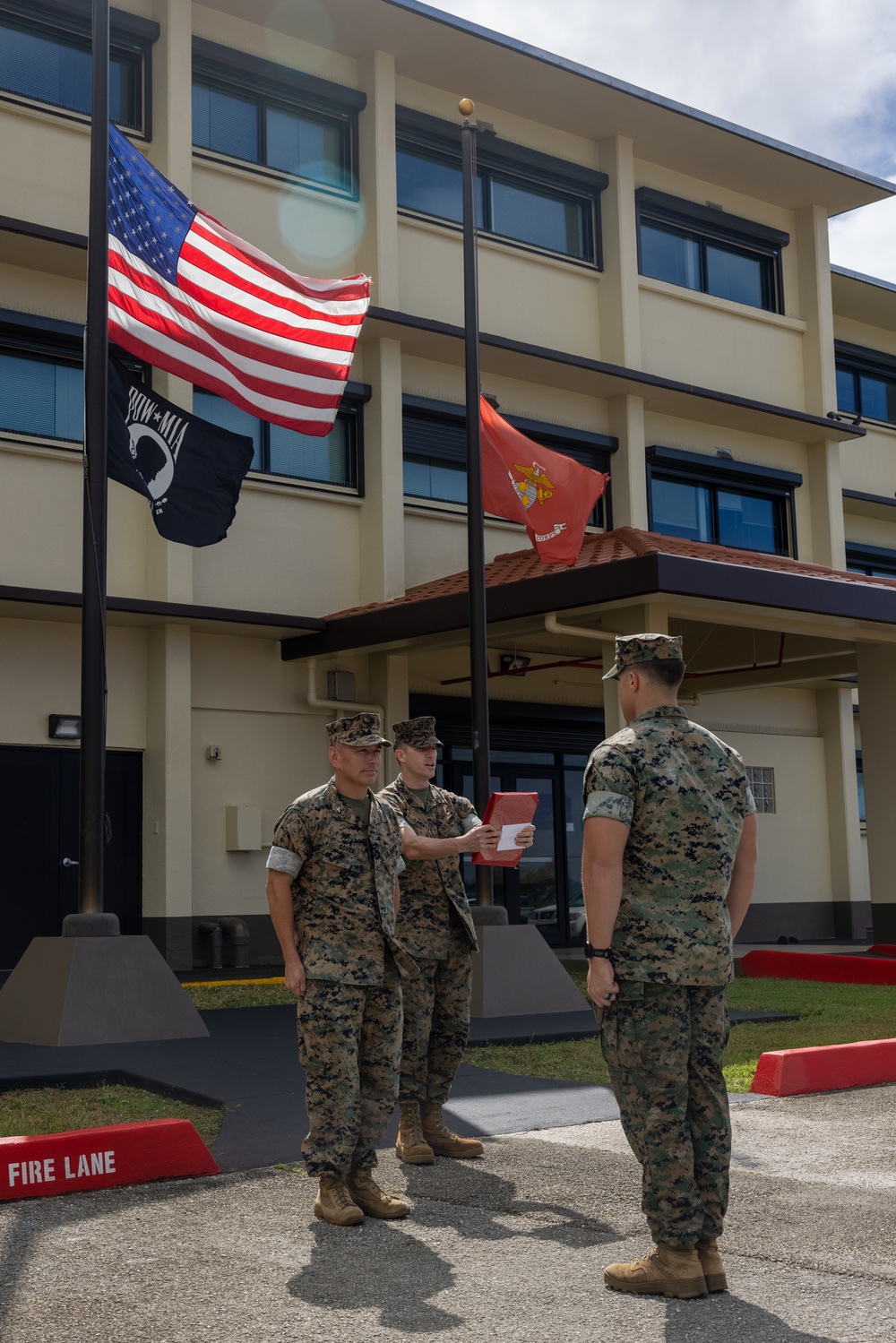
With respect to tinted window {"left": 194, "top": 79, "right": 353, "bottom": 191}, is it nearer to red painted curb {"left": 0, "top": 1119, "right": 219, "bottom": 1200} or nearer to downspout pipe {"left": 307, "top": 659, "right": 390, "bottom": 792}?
downspout pipe {"left": 307, "top": 659, "right": 390, "bottom": 792}

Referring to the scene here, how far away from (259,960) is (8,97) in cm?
990

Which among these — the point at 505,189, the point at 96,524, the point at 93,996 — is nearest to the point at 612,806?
the point at 93,996

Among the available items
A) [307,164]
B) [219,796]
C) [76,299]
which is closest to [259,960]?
[219,796]

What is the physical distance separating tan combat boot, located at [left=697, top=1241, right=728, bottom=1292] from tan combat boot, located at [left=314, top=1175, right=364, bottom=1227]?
1456 mm

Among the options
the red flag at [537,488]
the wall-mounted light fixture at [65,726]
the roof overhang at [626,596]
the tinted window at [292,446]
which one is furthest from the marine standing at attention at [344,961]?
the tinted window at [292,446]

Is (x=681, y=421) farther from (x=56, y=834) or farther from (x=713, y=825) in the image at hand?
(x=713, y=825)

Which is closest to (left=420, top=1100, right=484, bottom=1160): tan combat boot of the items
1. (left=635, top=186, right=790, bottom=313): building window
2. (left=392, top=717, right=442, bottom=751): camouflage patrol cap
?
(left=392, top=717, right=442, bottom=751): camouflage patrol cap

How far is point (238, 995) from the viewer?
45.3 feet

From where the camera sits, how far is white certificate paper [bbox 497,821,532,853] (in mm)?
6773

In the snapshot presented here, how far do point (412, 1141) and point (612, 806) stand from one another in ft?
9.13

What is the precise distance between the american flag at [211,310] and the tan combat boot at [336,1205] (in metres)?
6.37

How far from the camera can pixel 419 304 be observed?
1856cm

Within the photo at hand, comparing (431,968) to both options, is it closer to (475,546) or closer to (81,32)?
(475,546)

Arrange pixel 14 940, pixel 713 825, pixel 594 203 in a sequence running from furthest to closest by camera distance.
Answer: pixel 594 203 < pixel 14 940 < pixel 713 825
